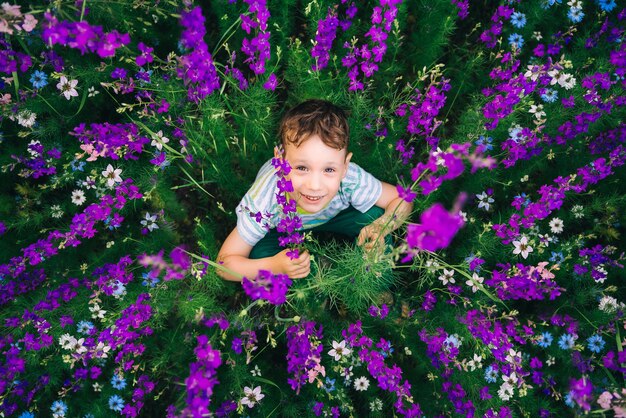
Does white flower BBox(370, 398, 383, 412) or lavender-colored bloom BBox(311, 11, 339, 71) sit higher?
lavender-colored bloom BBox(311, 11, 339, 71)

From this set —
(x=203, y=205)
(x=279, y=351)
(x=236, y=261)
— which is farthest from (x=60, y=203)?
(x=279, y=351)

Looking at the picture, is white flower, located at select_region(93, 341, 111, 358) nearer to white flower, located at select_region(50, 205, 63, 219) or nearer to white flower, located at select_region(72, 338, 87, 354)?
white flower, located at select_region(72, 338, 87, 354)

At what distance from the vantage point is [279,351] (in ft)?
12.6

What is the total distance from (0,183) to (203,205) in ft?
6.00

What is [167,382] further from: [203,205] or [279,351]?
[203,205]

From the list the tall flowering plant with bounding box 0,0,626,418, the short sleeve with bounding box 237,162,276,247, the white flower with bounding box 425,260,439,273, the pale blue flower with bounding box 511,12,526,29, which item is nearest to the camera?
the white flower with bounding box 425,260,439,273

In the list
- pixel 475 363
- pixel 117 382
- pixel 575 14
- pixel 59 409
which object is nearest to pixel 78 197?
pixel 117 382

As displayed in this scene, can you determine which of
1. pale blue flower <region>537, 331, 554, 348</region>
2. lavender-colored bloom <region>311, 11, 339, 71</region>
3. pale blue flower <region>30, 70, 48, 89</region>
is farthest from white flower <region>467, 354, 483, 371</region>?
pale blue flower <region>30, 70, 48, 89</region>

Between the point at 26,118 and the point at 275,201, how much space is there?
2.16m

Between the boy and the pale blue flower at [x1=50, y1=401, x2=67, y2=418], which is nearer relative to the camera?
the boy

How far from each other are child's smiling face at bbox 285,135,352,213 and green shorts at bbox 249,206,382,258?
2.36ft

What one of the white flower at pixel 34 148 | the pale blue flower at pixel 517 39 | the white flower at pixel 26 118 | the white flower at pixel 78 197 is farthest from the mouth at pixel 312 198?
the pale blue flower at pixel 517 39

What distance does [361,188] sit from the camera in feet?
10.7

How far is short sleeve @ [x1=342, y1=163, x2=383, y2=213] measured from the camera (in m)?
3.24
